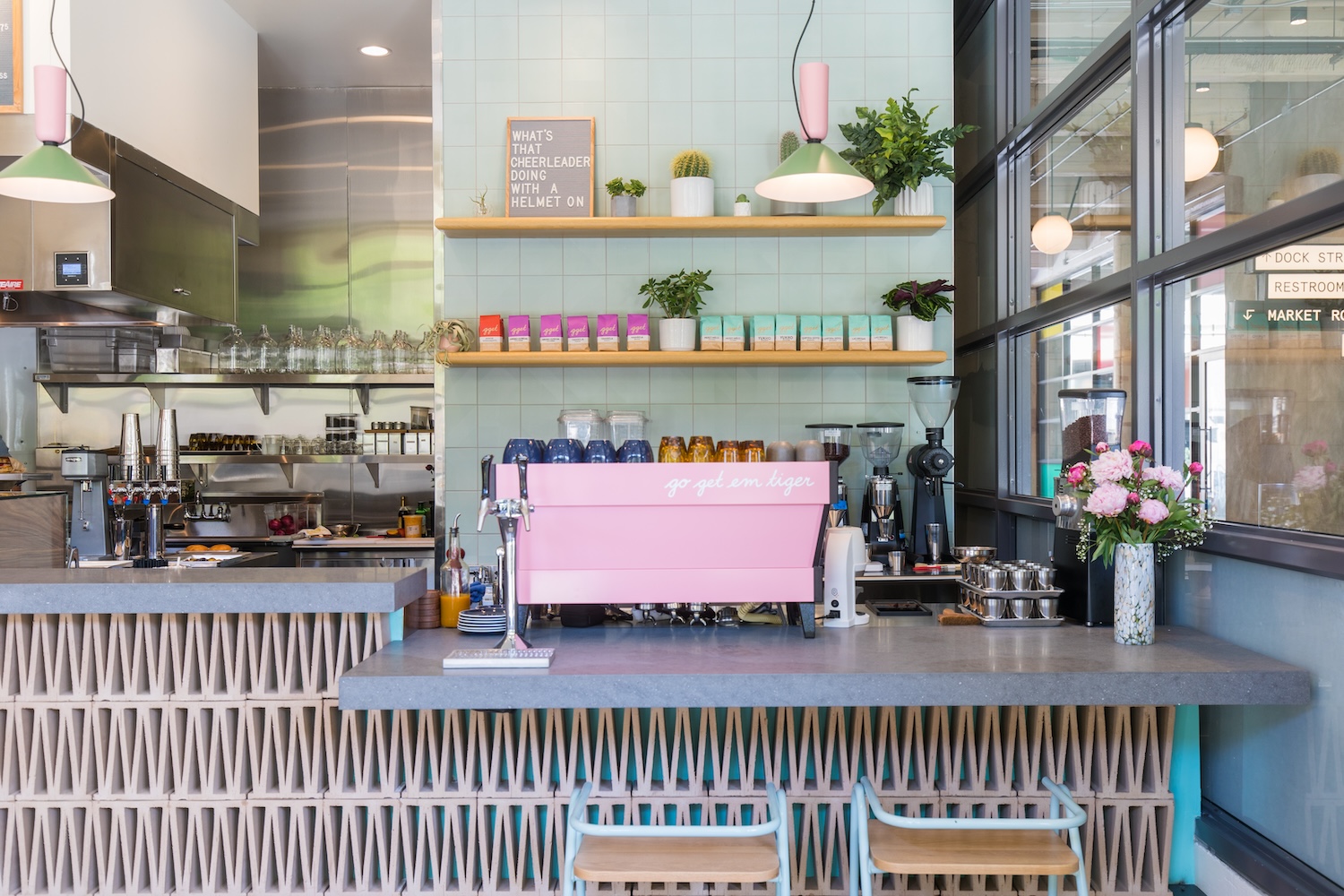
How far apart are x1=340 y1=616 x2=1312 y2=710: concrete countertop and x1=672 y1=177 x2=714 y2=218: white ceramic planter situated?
2.26m

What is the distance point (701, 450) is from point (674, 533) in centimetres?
120

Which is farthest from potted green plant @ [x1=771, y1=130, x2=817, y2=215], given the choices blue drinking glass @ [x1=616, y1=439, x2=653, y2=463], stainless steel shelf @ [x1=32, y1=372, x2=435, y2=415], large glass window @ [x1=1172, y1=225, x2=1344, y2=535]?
stainless steel shelf @ [x1=32, y1=372, x2=435, y2=415]

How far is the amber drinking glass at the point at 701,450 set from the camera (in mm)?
3500

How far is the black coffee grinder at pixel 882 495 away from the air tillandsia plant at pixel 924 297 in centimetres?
49

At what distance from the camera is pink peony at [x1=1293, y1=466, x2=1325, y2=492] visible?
2199 millimetres

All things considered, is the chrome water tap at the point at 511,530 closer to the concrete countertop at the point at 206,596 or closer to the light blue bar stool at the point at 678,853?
the concrete countertop at the point at 206,596

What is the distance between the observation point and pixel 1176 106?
2.84m

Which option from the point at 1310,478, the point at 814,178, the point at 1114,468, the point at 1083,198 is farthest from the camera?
the point at 1083,198

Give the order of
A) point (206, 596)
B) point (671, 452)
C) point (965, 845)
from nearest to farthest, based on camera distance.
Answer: point (965, 845) → point (206, 596) → point (671, 452)

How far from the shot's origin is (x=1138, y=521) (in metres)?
2.49

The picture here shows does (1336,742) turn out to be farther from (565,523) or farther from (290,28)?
(290,28)

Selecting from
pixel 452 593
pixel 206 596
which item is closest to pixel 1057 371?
pixel 452 593

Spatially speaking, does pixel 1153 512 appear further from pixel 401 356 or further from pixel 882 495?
pixel 401 356

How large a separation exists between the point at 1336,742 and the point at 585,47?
3.68 meters
